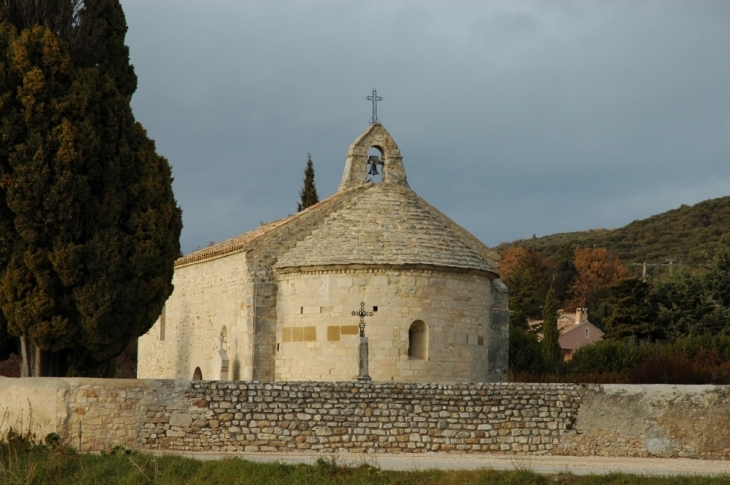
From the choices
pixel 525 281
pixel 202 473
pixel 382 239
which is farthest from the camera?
pixel 525 281

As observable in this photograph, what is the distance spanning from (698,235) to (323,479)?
61.1 meters

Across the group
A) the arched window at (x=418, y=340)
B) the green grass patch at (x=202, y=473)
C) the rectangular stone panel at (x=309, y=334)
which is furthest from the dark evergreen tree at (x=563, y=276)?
the green grass patch at (x=202, y=473)

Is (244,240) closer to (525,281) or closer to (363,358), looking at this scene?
(363,358)

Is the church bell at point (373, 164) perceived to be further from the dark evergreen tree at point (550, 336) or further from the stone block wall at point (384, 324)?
the dark evergreen tree at point (550, 336)

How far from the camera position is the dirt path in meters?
14.3

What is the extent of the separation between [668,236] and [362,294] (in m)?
54.6

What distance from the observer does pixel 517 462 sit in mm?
15422

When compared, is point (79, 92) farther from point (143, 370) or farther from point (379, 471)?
point (143, 370)

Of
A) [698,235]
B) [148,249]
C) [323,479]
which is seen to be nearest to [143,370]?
[148,249]

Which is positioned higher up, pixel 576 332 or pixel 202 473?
pixel 576 332

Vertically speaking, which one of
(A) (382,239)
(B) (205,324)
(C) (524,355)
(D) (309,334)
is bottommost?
(C) (524,355)

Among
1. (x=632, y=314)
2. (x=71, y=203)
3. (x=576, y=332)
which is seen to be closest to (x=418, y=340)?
(x=71, y=203)

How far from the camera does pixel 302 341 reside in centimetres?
2292

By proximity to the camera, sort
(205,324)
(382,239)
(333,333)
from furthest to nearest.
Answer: (205,324) < (382,239) < (333,333)
